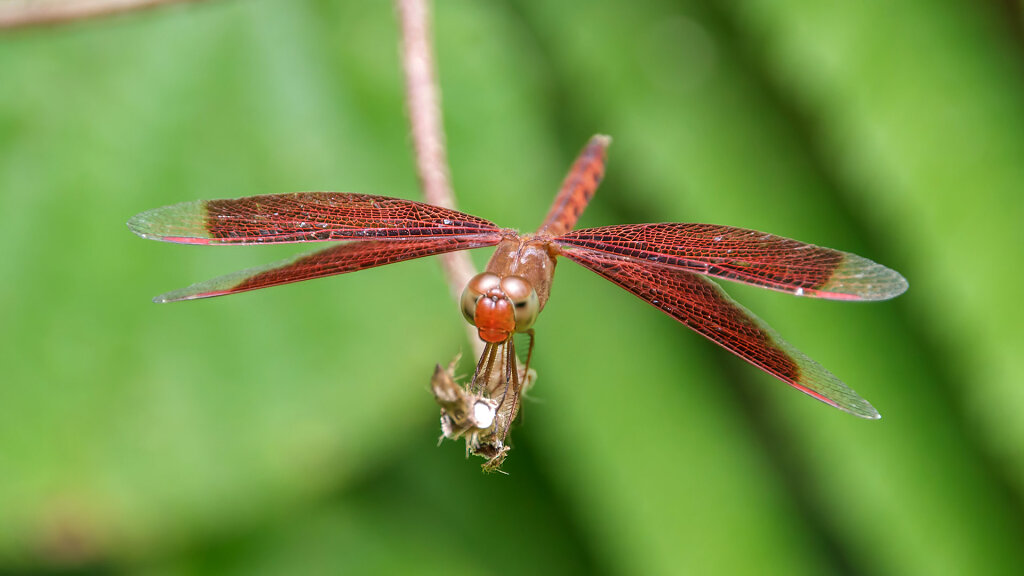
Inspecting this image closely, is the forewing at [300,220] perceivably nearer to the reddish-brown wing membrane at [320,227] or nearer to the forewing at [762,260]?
the reddish-brown wing membrane at [320,227]

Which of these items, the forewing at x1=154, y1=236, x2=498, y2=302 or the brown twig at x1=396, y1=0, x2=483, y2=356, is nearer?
the forewing at x1=154, y1=236, x2=498, y2=302

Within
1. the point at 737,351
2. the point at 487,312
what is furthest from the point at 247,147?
the point at 737,351

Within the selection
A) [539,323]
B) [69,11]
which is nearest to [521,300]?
[69,11]

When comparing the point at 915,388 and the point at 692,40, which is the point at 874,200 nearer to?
the point at 915,388

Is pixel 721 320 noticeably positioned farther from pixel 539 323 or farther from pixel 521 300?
pixel 539 323

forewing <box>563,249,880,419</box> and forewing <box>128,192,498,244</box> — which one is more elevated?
forewing <box>128,192,498,244</box>

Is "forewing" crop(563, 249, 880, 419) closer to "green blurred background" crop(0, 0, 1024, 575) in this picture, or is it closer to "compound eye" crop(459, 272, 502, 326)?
"compound eye" crop(459, 272, 502, 326)

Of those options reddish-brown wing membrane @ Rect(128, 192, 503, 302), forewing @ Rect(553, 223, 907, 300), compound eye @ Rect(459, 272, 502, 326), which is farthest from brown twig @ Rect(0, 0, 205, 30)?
forewing @ Rect(553, 223, 907, 300)
